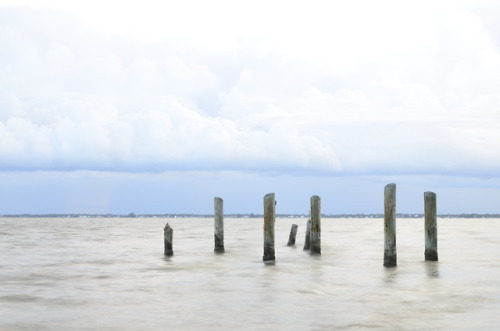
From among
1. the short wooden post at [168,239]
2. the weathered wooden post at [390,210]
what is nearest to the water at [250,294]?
the short wooden post at [168,239]

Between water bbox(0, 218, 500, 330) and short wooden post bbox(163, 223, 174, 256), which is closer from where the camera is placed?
water bbox(0, 218, 500, 330)

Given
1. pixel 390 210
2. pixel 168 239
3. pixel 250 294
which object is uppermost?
pixel 390 210

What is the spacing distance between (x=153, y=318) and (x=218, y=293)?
420cm

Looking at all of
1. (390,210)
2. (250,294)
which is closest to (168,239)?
(390,210)

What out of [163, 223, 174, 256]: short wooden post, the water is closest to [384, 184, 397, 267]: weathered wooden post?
the water

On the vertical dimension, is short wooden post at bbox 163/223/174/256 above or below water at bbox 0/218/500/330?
above

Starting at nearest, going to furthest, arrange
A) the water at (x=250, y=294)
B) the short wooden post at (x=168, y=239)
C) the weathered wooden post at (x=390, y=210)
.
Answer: the water at (x=250, y=294), the weathered wooden post at (x=390, y=210), the short wooden post at (x=168, y=239)

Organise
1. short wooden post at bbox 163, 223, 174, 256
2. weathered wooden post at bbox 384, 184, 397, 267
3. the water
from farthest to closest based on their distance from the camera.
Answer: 1. short wooden post at bbox 163, 223, 174, 256
2. weathered wooden post at bbox 384, 184, 397, 267
3. the water

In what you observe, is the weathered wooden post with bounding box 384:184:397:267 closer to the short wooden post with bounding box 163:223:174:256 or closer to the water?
the water

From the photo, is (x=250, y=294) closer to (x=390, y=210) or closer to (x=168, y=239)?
(x=390, y=210)

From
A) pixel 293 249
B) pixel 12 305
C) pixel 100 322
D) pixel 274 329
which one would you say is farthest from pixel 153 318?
pixel 293 249

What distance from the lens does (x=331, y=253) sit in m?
34.8

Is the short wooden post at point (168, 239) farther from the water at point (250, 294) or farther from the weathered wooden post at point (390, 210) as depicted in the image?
the weathered wooden post at point (390, 210)

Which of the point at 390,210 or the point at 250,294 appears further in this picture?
the point at 390,210
